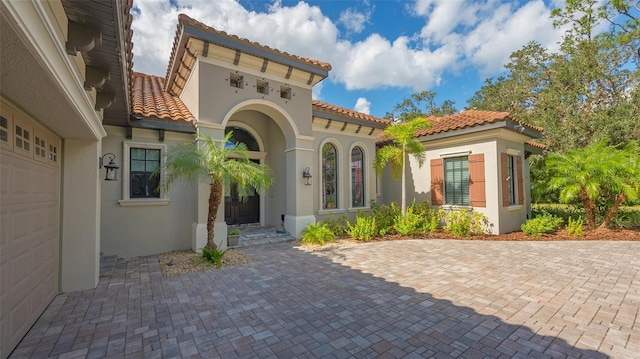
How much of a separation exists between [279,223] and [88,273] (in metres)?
5.96

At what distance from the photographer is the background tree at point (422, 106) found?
99.5 feet

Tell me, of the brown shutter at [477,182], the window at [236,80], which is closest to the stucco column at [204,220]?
the window at [236,80]

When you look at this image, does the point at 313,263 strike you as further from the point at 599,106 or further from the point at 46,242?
the point at 599,106

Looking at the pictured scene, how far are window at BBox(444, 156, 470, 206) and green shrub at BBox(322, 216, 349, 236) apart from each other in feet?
14.6

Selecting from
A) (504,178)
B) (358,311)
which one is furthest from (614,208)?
(358,311)

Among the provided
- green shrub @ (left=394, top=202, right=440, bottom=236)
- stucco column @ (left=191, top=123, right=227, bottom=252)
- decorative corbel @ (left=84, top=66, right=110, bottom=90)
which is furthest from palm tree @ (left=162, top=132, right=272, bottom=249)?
green shrub @ (left=394, top=202, right=440, bottom=236)

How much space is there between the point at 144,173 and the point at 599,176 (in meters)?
15.0

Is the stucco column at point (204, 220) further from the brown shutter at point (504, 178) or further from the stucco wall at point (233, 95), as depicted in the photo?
the brown shutter at point (504, 178)

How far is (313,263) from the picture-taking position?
21.4 feet

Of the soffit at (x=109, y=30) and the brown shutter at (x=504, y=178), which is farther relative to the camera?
the brown shutter at (x=504, y=178)

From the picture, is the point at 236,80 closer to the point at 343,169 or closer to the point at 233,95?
the point at 233,95

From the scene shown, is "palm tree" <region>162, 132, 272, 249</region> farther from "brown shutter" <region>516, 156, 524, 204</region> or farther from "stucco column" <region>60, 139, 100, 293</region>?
"brown shutter" <region>516, 156, 524, 204</region>

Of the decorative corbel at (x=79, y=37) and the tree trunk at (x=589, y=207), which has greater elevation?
the decorative corbel at (x=79, y=37)

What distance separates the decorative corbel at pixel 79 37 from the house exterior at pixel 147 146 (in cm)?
1
